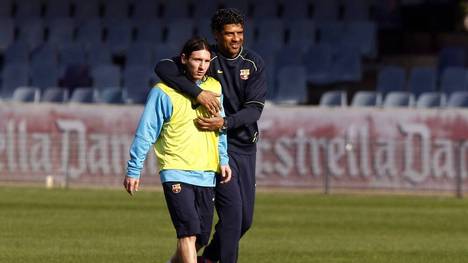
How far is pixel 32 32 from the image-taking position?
117ft

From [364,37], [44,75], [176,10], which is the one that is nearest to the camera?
[364,37]

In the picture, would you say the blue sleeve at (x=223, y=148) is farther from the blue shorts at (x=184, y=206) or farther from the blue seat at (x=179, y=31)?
the blue seat at (x=179, y=31)

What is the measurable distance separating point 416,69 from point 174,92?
20.4 m

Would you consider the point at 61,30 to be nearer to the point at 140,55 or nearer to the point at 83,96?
the point at 140,55

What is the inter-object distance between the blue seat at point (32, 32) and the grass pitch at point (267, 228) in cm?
1133

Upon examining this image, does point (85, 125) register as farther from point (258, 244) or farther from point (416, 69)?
point (258, 244)

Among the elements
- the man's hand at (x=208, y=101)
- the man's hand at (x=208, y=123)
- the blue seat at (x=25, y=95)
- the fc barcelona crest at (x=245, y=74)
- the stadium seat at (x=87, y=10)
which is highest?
the stadium seat at (x=87, y=10)

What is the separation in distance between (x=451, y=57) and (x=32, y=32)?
10.7 metres

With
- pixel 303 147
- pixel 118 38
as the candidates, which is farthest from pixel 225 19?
pixel 118 38

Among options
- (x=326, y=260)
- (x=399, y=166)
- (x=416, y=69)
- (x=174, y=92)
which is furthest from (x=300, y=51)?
(x=174, y=92)

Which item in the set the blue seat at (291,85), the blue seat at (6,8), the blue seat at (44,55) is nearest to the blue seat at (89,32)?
the blue seat at (44,55)

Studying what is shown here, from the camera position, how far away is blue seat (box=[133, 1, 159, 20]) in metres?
36.0

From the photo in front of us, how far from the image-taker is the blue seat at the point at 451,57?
31.4 metres

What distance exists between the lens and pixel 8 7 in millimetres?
37062
